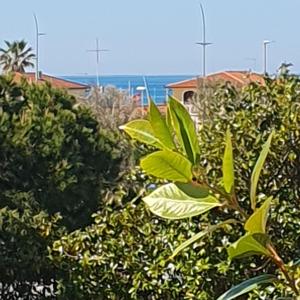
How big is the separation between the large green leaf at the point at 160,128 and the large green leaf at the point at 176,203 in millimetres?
93

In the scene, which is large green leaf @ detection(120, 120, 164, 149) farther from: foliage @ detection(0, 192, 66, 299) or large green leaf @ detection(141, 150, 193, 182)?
foliage @ detection(0, 192, 66, 299)

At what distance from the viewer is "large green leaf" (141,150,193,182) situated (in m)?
1.18

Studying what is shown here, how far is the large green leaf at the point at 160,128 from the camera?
122cm

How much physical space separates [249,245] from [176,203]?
14 centimetres

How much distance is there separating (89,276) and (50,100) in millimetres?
1780

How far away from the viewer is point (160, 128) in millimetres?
1227

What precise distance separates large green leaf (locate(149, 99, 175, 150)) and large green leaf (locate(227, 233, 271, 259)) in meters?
0.19

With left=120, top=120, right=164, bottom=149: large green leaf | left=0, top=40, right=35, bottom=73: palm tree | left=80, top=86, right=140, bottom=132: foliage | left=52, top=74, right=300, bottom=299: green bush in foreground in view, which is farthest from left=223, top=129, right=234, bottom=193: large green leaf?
left=0, top=40, right=35, bottom=73: palm tree

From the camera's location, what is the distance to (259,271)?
3234 mm

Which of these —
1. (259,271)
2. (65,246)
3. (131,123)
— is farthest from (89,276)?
(131,123)

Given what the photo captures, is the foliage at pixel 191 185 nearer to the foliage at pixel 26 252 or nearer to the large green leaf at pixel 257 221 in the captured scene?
the large green leaf at pixel 257 221

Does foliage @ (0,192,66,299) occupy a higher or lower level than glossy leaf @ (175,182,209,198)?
lower

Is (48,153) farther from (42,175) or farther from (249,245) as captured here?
(249,245)

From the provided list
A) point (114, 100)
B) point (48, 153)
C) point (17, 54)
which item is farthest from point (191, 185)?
point (17, 54)
